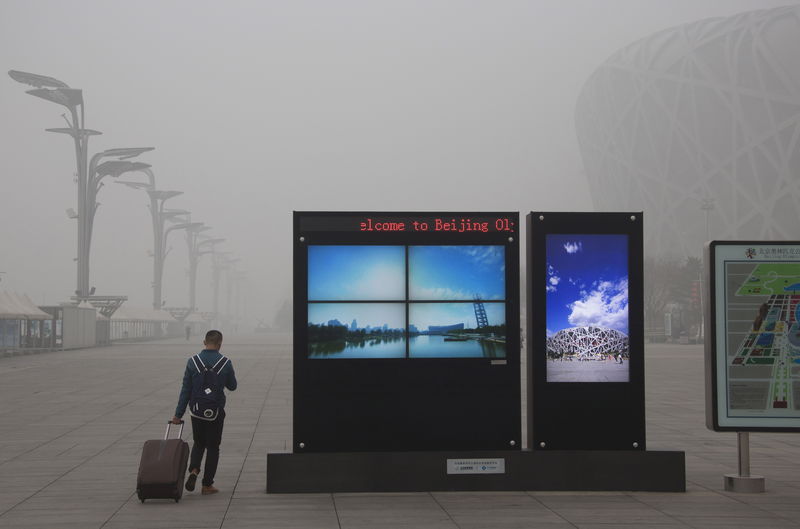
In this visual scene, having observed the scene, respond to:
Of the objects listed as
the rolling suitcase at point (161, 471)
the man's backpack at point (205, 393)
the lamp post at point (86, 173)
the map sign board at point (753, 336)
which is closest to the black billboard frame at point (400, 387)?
the man's backpack at point (205, 393)

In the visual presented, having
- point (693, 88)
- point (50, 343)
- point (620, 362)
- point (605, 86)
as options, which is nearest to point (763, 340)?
point (620, 362)

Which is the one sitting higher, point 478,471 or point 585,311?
point 585,311

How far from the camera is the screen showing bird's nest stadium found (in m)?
11.4

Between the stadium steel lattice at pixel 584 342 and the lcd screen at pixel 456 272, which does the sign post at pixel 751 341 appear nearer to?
the stadium steel lattice at pixel 584 342

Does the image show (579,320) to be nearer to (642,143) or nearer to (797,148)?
(797,148)

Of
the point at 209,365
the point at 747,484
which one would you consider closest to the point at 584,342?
the point at 747,484

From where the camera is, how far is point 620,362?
1154cm

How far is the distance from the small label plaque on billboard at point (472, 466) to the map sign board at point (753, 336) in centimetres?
221

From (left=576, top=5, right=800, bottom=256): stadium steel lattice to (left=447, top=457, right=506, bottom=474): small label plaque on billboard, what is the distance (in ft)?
363

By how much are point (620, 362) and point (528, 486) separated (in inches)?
62.2

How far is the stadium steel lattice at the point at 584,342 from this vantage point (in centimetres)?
1149

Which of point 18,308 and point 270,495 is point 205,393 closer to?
point 270,495

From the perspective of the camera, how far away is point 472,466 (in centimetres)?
1141

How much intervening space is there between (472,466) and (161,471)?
3088mm
